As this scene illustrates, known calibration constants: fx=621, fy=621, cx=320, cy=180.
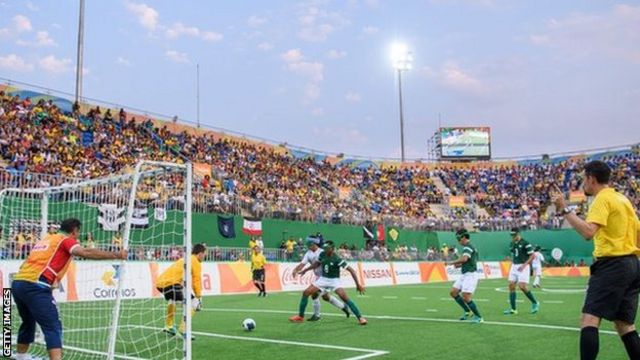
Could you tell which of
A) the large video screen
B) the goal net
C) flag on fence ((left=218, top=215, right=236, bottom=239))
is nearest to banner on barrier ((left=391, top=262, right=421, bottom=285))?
flag on fence ((left=218, top=215, right=236, bottom=239))

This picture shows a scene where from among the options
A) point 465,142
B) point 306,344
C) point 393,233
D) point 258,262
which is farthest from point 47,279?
point 465,142

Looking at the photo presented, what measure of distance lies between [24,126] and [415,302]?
19.5 m

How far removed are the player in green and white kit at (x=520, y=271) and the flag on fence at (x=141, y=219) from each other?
11275mm

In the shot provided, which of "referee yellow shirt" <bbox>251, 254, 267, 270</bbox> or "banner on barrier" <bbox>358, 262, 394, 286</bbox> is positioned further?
"banner on barrier" <bbox>358, 262, 394, 286</bbox>

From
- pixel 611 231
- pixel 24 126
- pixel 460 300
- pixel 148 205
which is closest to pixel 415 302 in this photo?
pixel 460 300

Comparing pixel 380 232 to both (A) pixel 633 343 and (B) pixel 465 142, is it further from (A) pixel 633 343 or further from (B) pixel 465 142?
(A) pixel 633 343

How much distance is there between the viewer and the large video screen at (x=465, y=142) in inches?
2707

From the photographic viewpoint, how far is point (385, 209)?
157 ft

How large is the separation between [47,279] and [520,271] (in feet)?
40.6

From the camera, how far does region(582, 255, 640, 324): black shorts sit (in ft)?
20.4

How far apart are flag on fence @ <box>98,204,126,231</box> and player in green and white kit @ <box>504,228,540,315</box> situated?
1112cm

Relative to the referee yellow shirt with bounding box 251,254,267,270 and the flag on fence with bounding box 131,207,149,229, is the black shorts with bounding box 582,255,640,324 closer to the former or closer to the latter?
the flag on fence with bounding box 131,207,149,229

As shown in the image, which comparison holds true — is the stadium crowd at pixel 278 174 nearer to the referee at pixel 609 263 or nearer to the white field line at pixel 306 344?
the white field line at pixel 306 344

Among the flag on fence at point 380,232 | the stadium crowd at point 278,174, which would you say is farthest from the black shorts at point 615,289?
the flag on fence at point 380,232
